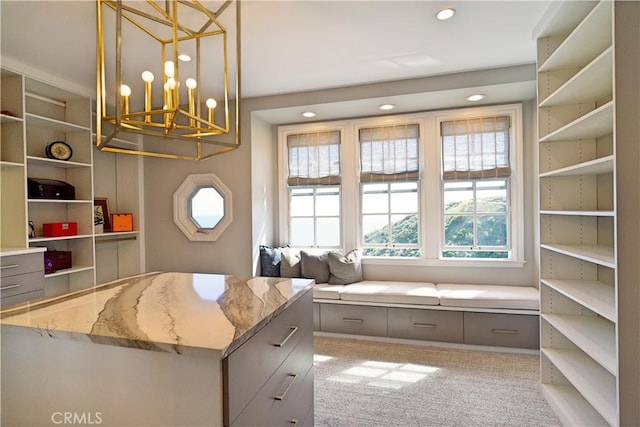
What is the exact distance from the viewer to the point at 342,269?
3676mm

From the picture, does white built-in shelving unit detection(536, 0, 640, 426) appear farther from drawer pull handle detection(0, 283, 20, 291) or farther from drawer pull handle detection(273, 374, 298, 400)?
drawer pull handle detection(0, 283, 20, 291)

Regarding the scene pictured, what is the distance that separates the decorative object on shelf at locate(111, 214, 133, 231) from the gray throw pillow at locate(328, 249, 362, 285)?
2.54 meters

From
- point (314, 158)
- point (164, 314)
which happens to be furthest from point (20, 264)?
point (314, 158)

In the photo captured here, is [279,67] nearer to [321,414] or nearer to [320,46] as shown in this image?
[320,46]

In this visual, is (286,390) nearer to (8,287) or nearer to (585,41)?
(585,41)

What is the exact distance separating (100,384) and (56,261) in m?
2.87

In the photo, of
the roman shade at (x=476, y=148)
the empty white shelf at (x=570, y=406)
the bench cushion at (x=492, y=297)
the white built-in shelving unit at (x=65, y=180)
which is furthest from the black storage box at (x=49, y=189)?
the empty white shelf at (x=570, y=406)

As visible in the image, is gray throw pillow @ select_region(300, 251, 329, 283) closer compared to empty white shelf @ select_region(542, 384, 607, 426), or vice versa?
empty white shelf @ select_region(542, 384, 607, 426)

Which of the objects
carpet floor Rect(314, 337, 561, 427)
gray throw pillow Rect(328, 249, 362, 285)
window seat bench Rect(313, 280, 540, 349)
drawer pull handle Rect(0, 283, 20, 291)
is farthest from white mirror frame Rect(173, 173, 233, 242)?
carpet floor Rect(314, 337, 561, 427)

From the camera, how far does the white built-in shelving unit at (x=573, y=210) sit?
5.96ft

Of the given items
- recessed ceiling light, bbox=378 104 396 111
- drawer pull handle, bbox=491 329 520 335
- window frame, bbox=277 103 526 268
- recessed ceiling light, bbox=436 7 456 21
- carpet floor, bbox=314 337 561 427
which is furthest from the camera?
recessed ceiling light, bbox=378 104 396 111

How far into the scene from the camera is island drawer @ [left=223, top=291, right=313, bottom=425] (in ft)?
3.22

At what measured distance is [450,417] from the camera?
2.05 meters

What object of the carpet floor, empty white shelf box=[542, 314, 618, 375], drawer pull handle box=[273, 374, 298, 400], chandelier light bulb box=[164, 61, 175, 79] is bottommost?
the carpet floor
